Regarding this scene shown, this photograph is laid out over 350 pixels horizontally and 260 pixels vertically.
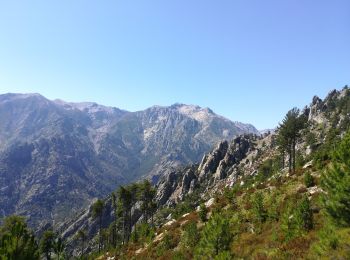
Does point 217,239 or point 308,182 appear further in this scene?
point 308,182

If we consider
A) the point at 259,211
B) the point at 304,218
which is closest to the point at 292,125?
the point at 259,211

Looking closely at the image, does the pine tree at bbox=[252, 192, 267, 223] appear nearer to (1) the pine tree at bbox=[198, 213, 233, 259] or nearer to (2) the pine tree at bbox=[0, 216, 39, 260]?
(1) the pine tree at bbox=[198, 213, 233, 259]

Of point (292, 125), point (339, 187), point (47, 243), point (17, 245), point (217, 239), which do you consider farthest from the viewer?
point (47, 243)

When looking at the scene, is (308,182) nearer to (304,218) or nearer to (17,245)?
(304,218)

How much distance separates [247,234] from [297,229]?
11277 millimetres

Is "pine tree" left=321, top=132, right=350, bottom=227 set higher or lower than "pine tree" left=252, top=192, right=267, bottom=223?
higher

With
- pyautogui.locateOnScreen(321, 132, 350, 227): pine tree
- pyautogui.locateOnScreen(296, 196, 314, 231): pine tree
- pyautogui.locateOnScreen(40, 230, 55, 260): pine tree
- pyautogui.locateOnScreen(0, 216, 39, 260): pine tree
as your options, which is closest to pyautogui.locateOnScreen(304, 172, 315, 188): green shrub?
pyautogui.locateOnScreen(296, 196, 314, 231): pine tree

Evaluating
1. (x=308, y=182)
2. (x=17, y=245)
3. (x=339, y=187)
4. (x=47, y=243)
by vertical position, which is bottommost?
(x=47, y=243)

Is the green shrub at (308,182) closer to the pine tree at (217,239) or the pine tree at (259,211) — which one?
the pine tree at (259,211)

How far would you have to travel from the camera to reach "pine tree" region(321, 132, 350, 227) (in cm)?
2480

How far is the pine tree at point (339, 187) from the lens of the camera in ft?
81.4

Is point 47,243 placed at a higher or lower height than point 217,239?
lower

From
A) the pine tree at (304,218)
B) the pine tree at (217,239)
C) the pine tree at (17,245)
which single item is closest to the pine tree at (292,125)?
the pine tree at (304,218)

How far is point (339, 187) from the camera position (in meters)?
25.1
